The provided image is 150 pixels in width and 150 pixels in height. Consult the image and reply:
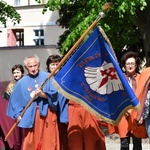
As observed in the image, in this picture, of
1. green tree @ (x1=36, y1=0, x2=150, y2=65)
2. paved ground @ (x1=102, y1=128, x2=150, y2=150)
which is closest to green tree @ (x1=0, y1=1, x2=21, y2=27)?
green tree @ (x1=36, y1=0, x2=150, y2=65)

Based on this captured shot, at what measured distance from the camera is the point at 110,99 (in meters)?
5.68

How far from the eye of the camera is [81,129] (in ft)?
21.4

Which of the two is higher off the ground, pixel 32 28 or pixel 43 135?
pixel 32 28

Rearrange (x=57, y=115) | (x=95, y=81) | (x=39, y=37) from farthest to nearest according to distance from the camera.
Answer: (x=39, y=37), (x=57, y=115), (x=95, y=81)

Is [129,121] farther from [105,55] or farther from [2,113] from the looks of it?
[2,113]

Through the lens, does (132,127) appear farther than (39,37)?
No

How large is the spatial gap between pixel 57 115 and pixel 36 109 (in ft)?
0.96

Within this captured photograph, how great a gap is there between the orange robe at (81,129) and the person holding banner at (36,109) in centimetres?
26

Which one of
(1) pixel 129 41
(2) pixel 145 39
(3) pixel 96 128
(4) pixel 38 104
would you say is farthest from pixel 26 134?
(1) pixel 129 41

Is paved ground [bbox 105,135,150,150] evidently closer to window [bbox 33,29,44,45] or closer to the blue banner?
the blue banner

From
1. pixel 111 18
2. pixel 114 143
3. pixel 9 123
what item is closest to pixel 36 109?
pixel 9 123

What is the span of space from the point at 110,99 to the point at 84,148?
1.19 metres

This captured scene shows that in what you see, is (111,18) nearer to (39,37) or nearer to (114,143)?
(114,143)

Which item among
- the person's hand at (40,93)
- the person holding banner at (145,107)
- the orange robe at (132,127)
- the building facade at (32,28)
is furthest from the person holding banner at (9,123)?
the building facade at (32,28)
